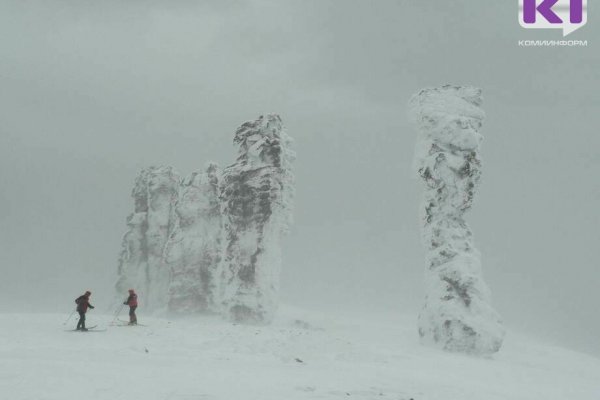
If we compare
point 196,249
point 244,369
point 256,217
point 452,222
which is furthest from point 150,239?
point 244,369

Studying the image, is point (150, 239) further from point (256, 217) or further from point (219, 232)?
point (256, 217)

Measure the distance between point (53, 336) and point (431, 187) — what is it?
69.8 feet

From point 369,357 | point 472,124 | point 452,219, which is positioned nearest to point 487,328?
point 452,219

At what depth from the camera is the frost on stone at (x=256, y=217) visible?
117 feet

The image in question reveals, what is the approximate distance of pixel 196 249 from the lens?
4631cm

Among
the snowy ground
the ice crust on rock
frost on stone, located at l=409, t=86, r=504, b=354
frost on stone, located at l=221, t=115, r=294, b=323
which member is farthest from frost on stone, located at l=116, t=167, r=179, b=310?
frost on stone, located at l=409, t=86, r=504, b=354

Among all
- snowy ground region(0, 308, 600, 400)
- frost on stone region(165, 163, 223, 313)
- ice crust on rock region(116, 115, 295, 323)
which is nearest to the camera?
snowy ground region(0, 308, 600, 400)

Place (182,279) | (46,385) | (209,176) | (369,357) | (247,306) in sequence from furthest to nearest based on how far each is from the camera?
(209,176) < (182,279) < (247,306) < (369,357) < (46,385)

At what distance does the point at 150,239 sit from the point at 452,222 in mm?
38819

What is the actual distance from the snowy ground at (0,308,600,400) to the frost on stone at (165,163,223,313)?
18530mm

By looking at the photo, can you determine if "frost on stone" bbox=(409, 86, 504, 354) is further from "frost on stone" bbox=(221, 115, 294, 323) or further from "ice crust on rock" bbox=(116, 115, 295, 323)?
"ice crust on rock" bbox=(116, 115, 295, 323)

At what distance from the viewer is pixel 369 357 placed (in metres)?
20.4

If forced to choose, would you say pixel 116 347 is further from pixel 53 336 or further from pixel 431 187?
pixel 431 187

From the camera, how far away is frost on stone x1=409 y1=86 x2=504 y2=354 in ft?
83.8
